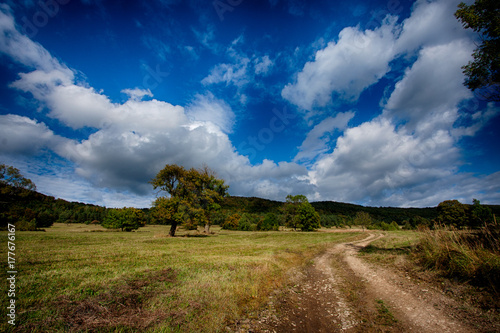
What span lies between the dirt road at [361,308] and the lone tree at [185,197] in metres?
28.1

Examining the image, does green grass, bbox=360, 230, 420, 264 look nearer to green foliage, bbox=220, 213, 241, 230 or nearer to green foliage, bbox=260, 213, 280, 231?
green foliage, bbox=260, 213, 280, 231

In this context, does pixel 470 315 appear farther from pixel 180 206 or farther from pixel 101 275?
pixel 180 206

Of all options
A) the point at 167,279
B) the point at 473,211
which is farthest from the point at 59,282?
the point at 473,211

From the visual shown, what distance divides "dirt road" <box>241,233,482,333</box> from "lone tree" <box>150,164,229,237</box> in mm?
28064

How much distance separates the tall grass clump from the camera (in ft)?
23.6

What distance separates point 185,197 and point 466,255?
117 feet

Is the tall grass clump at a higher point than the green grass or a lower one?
higher

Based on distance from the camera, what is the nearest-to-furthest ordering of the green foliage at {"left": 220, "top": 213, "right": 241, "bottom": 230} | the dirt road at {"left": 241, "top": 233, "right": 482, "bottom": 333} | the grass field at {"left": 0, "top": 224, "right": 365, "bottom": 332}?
the grass field at {"left": 0, "top": 224, "right": 365, "bottom": 332}, the dirt road at {"left": 241, "top": 233, "right": 482, "bottom": 333}, the green foliage at {"left": 220, "top": 213, "right": 241, "bottom": 230}

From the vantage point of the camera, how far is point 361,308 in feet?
22.7

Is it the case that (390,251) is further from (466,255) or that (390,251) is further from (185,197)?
(185,197)

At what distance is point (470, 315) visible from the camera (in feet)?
18.4

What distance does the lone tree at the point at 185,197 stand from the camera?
33.5 m

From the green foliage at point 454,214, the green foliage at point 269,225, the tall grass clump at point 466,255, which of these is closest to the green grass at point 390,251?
the tall grass clump at point 466,255

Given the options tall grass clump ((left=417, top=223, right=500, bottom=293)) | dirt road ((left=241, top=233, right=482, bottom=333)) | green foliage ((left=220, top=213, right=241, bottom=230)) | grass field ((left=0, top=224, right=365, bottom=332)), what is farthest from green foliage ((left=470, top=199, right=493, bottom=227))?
grass field ((left=0, top=224, right=365, bottom=332))
